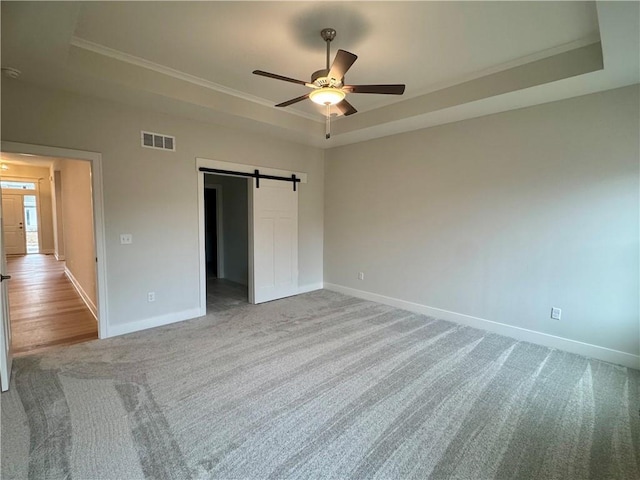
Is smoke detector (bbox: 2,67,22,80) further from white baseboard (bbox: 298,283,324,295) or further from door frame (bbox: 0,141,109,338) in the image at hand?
white baseboard (bbox: 298,283,324,295)

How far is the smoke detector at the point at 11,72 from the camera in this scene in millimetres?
2607

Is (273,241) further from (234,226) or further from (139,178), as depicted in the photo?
(139,178)

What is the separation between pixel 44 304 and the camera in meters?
4.68

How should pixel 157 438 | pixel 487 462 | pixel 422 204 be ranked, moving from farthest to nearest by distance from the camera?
pixel 422 204
pixel 157 438
pixel 487 462

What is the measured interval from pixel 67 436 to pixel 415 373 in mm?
2632

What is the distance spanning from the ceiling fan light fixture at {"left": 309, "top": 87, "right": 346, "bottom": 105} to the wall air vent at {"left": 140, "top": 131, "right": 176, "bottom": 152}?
88.9 inches

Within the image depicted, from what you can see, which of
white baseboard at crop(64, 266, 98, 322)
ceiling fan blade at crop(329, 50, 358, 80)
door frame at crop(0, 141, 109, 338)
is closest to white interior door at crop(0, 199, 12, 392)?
door frame at crop(0, 141, 109, 338)

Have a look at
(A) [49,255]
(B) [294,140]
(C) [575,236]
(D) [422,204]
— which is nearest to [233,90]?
(B) [294,140]

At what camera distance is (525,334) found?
3561mm

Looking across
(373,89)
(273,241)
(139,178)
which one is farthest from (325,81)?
(273,241)

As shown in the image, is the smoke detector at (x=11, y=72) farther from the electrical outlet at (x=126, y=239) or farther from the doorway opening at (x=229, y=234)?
the doorway opening at (x=229, y=234)

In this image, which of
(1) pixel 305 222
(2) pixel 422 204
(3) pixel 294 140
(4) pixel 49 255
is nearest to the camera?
(2) pixel 422 204

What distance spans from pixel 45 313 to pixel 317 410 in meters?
4.40

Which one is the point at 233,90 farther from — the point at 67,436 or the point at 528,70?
the point at 67,436
